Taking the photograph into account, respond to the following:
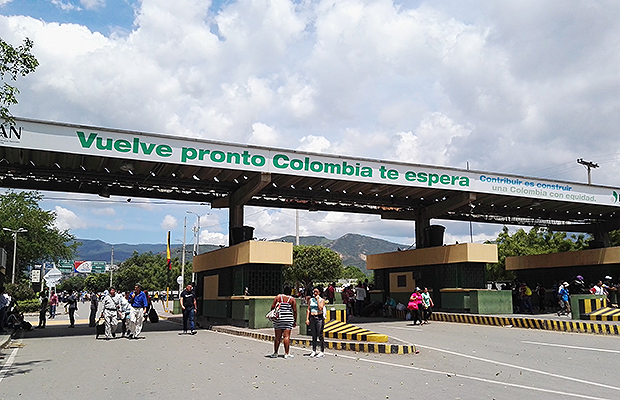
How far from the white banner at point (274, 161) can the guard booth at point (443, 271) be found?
280 centimetres

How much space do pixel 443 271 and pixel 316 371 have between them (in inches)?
599

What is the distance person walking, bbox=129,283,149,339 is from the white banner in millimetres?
4509

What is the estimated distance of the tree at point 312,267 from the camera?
7419 cm

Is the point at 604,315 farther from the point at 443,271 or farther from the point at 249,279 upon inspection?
the point at 249,279

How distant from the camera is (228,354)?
12.1 metres

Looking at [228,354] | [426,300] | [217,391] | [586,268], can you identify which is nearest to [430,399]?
[217,391]

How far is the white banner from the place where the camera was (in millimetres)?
15305

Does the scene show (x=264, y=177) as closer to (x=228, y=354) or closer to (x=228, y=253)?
(x=228, y=253)

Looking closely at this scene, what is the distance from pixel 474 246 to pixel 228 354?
1329cm

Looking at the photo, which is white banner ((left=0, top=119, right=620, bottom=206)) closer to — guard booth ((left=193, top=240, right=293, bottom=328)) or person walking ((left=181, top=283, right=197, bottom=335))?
guard booth ((left=193, top=240, right=293, bottom=328))

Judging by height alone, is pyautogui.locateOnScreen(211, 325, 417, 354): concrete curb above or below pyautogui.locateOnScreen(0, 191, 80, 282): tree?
below

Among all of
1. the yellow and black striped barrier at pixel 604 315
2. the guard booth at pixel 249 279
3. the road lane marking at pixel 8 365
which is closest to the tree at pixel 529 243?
the yellow and black striped barrier at pixel 604 315

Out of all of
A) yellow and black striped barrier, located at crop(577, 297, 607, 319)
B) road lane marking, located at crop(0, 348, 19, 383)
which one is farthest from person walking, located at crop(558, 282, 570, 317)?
road lane marking, located at crop(0, 348, 19, 383)

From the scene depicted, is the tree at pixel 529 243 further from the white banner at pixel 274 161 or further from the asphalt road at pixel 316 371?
the asphalt road at pixel 316 371
